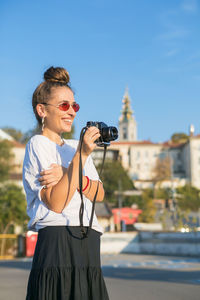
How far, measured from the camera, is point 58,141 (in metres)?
2.59

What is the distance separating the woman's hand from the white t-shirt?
0.05m

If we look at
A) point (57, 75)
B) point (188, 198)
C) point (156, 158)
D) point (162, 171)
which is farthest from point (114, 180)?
point (57, 75)

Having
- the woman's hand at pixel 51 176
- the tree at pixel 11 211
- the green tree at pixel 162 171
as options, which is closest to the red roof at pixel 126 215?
the tree at pixel 11 211

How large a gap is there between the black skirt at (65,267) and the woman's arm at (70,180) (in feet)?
0.60

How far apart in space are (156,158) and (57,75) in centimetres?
12660

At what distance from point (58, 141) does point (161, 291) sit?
5.14 m

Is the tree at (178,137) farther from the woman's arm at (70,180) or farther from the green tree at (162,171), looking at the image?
the woman's arm at (70,180)

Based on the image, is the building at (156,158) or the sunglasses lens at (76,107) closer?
the sunglasses lens at (76,107)

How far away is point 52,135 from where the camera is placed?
2.58 meters

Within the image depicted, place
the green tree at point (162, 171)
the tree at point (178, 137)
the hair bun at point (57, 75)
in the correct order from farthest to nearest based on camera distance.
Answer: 1. the tree at point (178, 137)
2. the green tree at point (162, 171)
3. the hair bun at point (57, 75)

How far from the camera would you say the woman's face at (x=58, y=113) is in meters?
2.56

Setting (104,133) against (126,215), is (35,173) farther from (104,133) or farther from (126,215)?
(126,215)

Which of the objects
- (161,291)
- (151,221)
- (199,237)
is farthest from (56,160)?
(151,221)

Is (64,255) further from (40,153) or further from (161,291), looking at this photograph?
(161,291)
